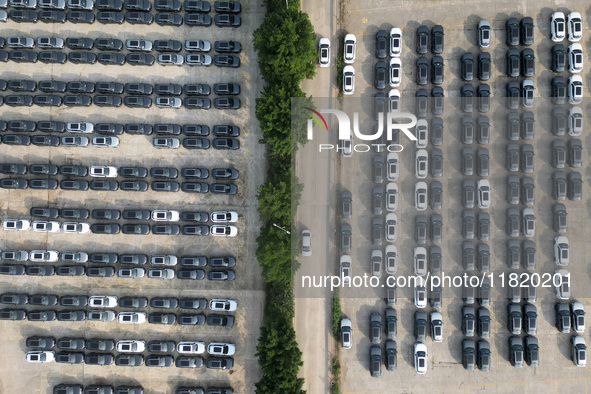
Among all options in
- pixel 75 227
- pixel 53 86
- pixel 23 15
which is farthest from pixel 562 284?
pixel 23 15

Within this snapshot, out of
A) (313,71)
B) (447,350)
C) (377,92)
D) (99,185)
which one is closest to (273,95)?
(313,71)

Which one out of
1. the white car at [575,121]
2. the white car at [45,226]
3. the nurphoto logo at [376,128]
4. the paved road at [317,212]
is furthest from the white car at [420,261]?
the white car at [45,226]

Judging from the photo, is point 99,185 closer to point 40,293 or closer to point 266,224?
point 40,293

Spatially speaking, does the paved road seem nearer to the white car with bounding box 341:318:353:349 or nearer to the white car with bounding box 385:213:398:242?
the white car with bounding box 341:318:353:349

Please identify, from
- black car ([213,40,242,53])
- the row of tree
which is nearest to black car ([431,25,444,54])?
the row of tree

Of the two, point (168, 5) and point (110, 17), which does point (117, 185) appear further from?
point (168, 5)

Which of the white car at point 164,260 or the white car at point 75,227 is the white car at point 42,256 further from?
the white car at point 164,260
